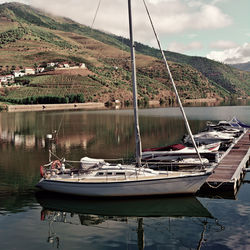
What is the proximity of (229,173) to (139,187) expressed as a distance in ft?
31.2

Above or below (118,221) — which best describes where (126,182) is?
above

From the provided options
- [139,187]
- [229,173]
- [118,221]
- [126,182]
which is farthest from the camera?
[229,173]

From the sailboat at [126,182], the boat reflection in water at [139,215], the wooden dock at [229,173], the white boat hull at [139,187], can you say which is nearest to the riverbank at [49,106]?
the wooden dock at [229,173]

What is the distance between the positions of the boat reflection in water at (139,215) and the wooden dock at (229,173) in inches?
101

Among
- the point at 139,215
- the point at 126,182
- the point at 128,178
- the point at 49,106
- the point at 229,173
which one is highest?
the point at 49,106

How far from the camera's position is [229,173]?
28578 millimetres

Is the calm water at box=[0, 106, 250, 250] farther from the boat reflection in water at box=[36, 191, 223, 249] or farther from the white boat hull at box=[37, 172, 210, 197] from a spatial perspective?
the white boat hull at box=[37, 172, 210, 197]

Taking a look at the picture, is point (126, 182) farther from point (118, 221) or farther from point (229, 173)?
point (229, 173)

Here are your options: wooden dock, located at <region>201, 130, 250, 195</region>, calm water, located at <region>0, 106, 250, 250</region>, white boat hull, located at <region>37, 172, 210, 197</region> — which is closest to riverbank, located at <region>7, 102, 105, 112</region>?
calm water, located at <region>0, 106, 250, 250</region>

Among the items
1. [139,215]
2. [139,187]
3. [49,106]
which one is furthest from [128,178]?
[49,106]

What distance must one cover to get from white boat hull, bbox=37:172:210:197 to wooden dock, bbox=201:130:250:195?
250 cm

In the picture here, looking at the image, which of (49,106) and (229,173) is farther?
(49,106)

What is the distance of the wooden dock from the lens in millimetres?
25797

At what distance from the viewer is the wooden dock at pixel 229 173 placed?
25.8 metres
